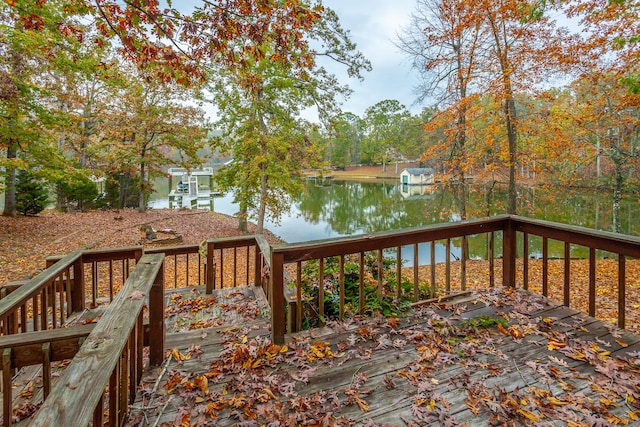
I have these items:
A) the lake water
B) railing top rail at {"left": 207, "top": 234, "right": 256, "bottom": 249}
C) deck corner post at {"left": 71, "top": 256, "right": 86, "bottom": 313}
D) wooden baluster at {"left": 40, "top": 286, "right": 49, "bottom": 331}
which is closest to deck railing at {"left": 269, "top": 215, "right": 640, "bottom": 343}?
railing top rail at {"left": 207, "top": 234, "right": 256, "bottom": 249}

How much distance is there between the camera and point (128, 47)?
353 centimetres

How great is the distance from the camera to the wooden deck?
1891 millimetres

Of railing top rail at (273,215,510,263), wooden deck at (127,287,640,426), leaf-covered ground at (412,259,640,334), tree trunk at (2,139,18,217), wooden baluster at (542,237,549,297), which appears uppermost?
tree trunk at (2,139,18,217)

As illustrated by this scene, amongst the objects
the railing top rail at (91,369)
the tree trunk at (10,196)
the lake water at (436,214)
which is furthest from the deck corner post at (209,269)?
the tree trunk at (10,196)

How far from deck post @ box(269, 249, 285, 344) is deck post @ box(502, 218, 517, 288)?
8.55 ft

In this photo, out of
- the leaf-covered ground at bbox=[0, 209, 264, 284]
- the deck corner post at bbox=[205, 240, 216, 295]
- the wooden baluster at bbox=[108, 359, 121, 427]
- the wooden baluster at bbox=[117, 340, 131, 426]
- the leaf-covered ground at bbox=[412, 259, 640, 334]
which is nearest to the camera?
the wooden baluster at bbox=[108, 359, 121, 427]

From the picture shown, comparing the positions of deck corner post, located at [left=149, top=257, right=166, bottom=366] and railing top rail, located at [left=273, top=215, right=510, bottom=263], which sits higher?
railing top rail, located at [left=273, top=215, right=510, bottom=263]

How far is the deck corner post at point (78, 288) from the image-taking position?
3465 millimetres

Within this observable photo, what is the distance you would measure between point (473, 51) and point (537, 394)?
895cm

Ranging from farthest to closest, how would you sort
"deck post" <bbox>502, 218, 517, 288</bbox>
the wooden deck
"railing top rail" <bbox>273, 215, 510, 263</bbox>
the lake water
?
1. the lake water
2. "deck post" <bbox>502, 218, 517, 288</bbox>
3. "railing top rail" <bbox>273, 215, 510, 263</bbox>
4. the wooden deck

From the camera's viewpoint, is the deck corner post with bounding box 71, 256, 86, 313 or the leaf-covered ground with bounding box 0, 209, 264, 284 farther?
the leaf-covered ground with bounding box 0, 209, 264, 284

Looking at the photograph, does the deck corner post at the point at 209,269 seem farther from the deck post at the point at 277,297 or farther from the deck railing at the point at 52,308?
the deck post at the point at 277,297

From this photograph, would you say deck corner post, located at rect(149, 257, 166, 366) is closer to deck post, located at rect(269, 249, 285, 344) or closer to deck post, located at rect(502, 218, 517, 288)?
deck post, located at rect(269, 249, 285, 344)

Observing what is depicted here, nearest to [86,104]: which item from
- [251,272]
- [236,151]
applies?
[236,151]
